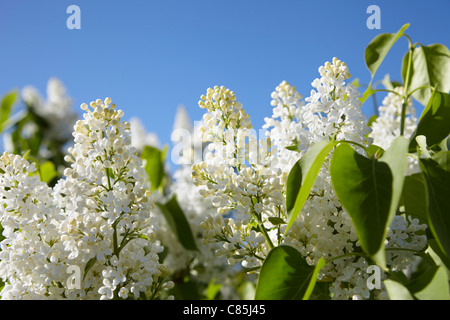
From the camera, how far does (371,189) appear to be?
18.1 inches

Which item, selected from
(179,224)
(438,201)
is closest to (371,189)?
(438,201)

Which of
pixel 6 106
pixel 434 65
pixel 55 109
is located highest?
pixel 55 109

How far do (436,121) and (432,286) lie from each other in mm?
316

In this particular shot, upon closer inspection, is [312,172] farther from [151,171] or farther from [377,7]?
[151,171]

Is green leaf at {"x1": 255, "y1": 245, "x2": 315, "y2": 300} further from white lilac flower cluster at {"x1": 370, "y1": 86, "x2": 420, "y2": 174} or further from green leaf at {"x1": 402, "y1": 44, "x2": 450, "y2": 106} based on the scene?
white lilac flower cluster at {"x1": 370, "y1": 86, "x2": 420, "y2": 174}

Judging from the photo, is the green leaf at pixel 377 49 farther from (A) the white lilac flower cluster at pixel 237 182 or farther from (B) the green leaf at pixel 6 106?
(B) the green leaf at pixel 6 106

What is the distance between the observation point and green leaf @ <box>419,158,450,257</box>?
0.43m

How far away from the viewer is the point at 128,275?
24.8 inches

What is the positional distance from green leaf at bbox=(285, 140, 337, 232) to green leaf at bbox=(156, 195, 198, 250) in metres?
0.55

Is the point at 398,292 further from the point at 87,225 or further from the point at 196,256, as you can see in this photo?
the point at 196,256

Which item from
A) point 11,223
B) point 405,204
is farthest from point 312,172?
point 11,223

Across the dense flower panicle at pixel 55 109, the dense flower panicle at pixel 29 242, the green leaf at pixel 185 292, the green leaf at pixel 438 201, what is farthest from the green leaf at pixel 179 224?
the dense flower panicle at pixel 55 109

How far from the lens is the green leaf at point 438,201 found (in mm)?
433

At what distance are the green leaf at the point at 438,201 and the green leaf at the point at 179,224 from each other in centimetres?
65
